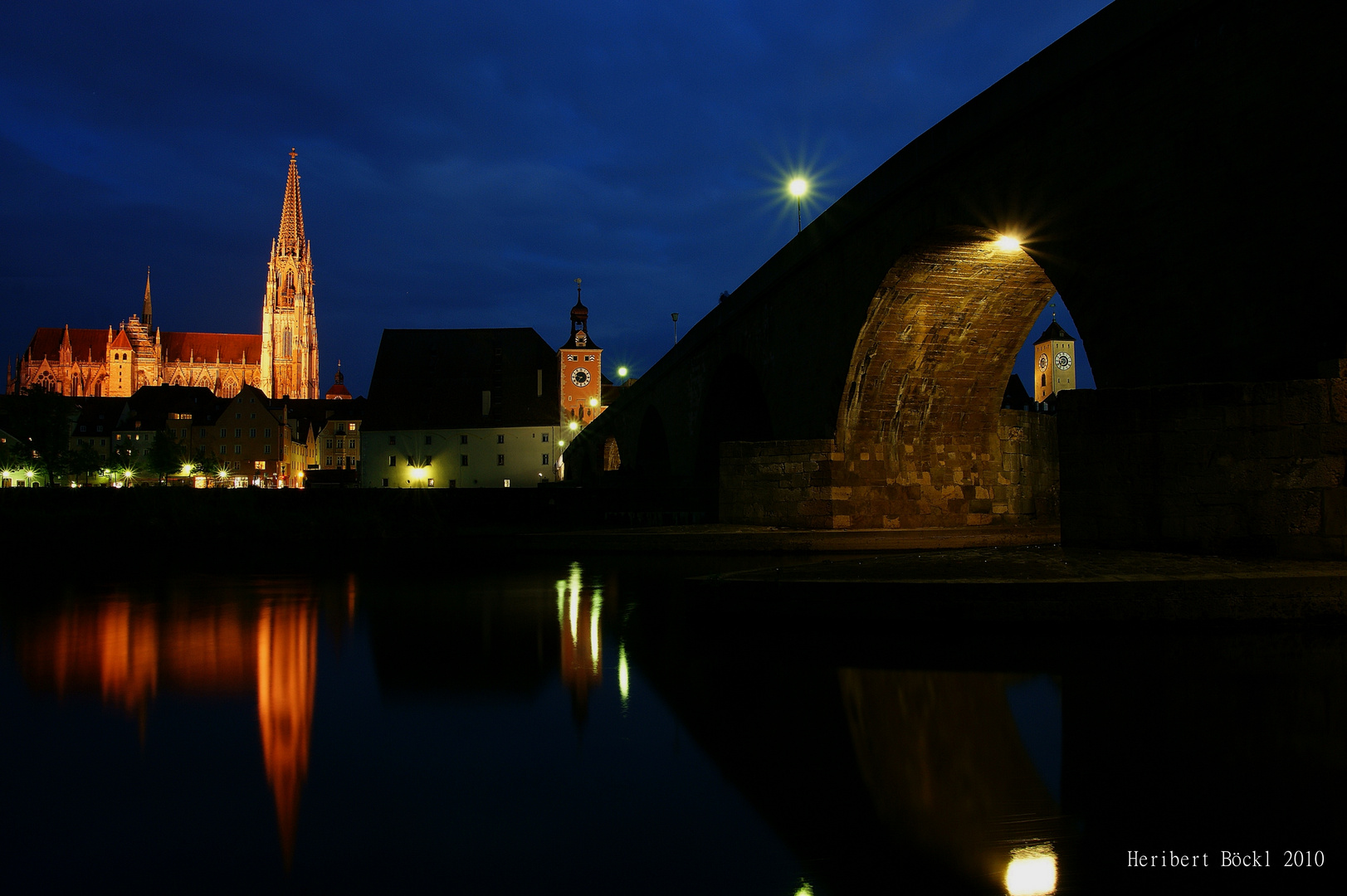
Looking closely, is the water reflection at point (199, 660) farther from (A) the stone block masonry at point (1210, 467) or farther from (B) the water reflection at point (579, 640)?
(A) the stone block masonry at point (1210, 467)

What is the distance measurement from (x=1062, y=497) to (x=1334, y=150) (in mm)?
4212

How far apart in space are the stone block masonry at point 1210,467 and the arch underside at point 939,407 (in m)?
6.92

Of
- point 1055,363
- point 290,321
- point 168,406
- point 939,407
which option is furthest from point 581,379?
point 290,321

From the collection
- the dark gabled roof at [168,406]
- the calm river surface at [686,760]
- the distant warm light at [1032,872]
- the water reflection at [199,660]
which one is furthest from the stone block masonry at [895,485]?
the dark gabled roof at [168,406]

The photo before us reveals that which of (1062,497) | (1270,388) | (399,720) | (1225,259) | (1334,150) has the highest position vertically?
(1334,150)

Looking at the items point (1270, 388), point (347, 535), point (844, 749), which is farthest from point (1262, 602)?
point (347, 535)

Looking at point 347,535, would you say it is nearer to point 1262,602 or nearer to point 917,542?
point 917,542

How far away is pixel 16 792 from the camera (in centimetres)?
432

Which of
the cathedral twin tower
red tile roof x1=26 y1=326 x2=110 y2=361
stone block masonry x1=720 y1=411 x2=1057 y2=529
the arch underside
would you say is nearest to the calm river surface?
the arch underside

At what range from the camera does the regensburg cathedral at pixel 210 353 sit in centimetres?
14600

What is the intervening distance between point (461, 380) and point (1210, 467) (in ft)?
243

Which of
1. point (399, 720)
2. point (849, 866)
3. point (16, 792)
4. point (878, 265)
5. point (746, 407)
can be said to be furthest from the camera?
point (746, 407)

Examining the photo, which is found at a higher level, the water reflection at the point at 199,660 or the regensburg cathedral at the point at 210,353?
the regensburg cathedral at the point at 210,353

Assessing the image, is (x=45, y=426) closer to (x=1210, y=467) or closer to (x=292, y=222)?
(x=1210, y=467)
